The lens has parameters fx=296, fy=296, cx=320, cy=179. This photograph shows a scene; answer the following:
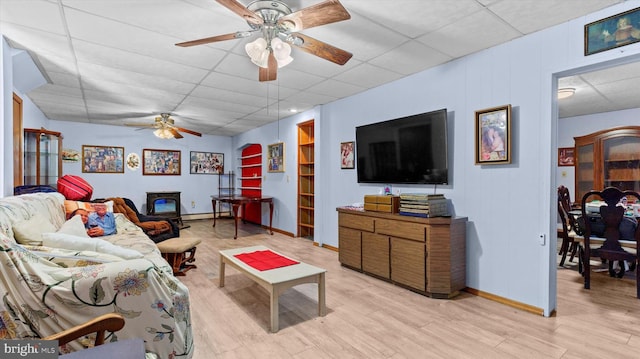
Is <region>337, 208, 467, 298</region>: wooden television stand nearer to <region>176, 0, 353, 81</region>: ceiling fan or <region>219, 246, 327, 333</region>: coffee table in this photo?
<region>219, 246, 327, 333</region>: coffee table

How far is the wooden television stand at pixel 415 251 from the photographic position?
2893 mm

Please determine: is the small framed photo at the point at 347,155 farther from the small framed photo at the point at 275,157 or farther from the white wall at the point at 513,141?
the small framed photo at the point at 275,157

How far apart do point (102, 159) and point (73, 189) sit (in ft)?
12.1

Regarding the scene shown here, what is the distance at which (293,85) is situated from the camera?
4.04 metres

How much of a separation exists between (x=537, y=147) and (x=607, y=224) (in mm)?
1553

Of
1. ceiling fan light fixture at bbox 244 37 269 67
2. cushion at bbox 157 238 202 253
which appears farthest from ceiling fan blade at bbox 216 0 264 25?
cushion at bbox 157 238 202 253

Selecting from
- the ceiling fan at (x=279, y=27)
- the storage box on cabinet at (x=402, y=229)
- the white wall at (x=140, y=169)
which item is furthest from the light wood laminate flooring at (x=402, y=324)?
the white wall at (x=140, y=169)

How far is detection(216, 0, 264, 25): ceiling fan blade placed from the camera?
1.71 metres

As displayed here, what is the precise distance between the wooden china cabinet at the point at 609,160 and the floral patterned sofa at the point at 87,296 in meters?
6.59

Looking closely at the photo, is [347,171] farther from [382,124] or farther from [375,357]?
[375,357]

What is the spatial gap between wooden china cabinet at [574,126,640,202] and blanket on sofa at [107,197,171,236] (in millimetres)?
7042

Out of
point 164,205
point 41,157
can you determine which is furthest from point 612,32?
point 164,205

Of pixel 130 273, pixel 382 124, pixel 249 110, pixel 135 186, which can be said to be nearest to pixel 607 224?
pixel 382 124

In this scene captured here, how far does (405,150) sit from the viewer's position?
3631 mm
